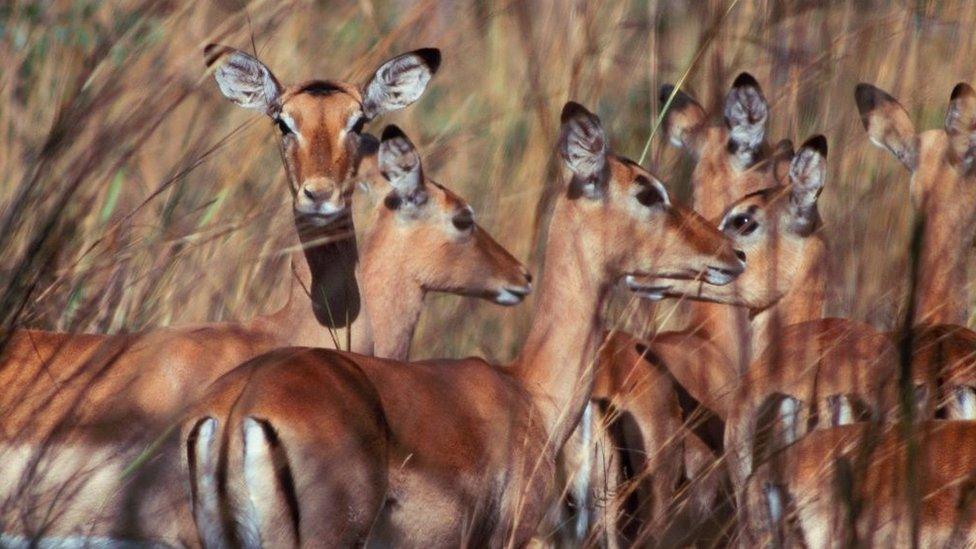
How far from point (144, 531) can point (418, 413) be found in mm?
742

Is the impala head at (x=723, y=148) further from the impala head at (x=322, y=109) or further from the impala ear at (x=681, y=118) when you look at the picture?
the impala head at (x=322, y=109)

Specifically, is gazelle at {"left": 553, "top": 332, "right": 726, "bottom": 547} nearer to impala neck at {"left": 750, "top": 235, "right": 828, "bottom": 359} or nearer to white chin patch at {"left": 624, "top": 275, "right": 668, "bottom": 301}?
white chin patch at {"left": 624, "top": 275, "right": 668, "bottom": 301}

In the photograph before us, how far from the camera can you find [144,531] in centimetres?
413

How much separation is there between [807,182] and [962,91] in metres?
0.52

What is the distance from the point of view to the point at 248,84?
5320 millimetres

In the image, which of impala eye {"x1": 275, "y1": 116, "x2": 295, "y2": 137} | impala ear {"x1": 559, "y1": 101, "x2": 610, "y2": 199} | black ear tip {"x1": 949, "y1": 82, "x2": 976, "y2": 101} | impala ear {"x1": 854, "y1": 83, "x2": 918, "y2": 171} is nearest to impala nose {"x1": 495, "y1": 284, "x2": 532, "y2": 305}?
impala ear {"x1": 559, "y1": 101, "x2": 610, "y2": 199}

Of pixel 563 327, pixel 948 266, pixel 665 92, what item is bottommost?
pixel 948 266

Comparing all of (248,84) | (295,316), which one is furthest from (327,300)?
(248,84)

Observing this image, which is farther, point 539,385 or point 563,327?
point 563,327

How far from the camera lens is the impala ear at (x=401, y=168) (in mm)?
5328

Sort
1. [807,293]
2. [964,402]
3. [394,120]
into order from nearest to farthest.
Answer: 1. [964,402]
2. [807,293]
3. [394,120]

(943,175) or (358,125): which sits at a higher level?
(358,125)

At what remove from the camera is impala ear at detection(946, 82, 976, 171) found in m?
5.18

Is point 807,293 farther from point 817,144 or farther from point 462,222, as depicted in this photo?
point 462,222
